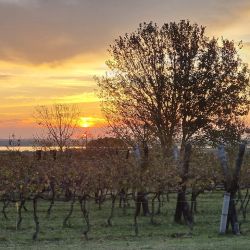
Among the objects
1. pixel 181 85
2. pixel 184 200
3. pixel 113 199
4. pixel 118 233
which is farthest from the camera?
pixel 181 85

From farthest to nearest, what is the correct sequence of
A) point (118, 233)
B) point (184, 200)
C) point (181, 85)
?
1. point (181, 85)
2. point (184, 200)
3. point (118, 233)

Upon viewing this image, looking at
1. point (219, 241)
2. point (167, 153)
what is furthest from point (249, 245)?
point (167, 153)

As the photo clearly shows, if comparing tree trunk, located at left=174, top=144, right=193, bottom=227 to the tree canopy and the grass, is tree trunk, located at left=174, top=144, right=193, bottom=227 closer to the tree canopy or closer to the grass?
the grass

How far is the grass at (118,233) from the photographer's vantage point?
52.9 feet

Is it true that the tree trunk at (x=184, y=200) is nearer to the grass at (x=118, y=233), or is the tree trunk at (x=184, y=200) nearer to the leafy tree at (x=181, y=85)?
the grass at (x=118, y=233)

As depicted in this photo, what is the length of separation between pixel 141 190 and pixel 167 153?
5101 mm

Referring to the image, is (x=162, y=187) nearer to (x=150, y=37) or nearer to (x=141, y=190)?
(x=141, y=190)

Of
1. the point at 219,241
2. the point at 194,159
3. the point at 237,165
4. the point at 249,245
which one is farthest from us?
the point at 194,159

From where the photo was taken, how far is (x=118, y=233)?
64.0 feet

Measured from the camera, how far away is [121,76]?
43.8m

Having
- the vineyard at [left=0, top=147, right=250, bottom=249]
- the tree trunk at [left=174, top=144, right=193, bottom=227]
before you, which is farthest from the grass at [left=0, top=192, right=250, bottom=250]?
the tree trunk at [left=174, top=144, right=193, bottom=227]

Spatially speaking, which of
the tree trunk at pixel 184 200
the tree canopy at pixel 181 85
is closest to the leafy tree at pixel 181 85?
the tree canopy at pixel 181 85

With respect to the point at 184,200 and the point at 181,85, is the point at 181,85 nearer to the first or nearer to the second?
the point at 181,85

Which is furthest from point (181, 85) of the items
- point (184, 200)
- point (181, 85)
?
point (184, 200)
